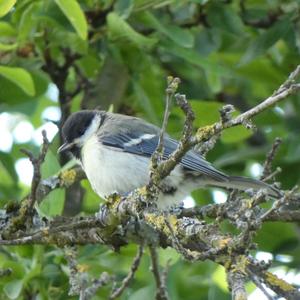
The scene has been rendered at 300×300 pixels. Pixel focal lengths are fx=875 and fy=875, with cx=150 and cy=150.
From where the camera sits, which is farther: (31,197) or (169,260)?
(169,260)

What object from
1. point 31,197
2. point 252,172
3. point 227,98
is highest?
point 31,197

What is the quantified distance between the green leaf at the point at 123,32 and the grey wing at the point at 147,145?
50 cm

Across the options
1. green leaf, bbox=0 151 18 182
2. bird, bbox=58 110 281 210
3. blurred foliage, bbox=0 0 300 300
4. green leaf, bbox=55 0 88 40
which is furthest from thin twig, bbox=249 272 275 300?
green leaf, bbox=0 151 18 182

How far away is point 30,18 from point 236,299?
7.86ft

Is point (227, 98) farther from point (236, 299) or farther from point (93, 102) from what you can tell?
point (236, 299)

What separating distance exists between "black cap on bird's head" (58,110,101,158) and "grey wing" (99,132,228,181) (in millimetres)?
184

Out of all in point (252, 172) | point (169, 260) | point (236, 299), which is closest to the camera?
point (236, 299)

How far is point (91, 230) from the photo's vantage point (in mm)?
3648

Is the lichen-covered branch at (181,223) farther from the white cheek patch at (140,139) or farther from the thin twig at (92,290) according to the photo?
the white cheek patch at (140,139)

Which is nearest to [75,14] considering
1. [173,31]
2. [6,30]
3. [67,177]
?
[6,30]

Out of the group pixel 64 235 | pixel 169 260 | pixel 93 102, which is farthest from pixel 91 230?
pixel 93 102

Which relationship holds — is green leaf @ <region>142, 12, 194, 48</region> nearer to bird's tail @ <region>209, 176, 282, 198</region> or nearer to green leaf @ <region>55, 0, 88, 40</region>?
green leaf @ <region>55, 0, 88, 40</region>

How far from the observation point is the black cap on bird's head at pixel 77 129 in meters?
4.92

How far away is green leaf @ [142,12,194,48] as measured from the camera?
4.50 metres
